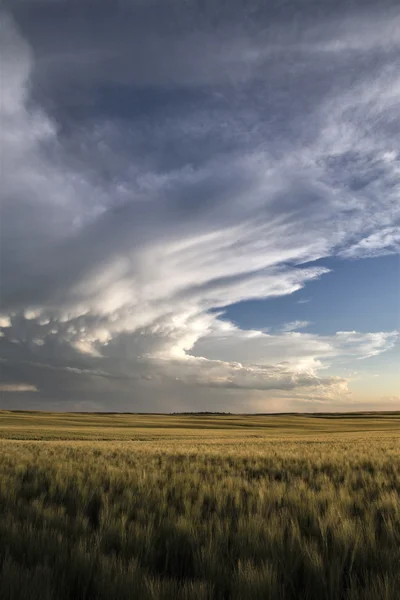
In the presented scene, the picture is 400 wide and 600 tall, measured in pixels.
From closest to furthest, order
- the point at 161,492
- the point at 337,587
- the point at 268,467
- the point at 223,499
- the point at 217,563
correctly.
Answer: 1. the point at 337,587
2. the point at 217,563
3. the point at 223,499
4. the point at 161,492
5. the point at 268,467

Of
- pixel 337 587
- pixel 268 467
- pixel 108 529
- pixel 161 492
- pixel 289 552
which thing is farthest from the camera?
pixel 268 467

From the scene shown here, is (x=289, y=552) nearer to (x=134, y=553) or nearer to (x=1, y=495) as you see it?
(x=134, y=553)

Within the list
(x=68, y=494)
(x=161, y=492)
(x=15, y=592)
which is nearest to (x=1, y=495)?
(x=68, y=494)

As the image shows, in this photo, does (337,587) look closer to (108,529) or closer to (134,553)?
(134,553)

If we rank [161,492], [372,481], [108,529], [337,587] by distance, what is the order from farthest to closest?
[372,481] < [161,492] < [108,529] < [337,587]

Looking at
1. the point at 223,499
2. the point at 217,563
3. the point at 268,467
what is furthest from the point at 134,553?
the point at 268,467

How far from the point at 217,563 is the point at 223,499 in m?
3.29

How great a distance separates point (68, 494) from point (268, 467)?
6252 millimetres

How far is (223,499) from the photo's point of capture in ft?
22.7

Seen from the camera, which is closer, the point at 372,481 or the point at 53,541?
the point at 53,541

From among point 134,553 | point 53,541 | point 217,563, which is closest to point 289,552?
point 217,563

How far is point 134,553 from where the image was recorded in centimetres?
429

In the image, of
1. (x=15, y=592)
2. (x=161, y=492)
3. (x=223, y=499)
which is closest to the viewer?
(x=15, y=592)

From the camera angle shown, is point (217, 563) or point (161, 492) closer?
point (217, 563)
